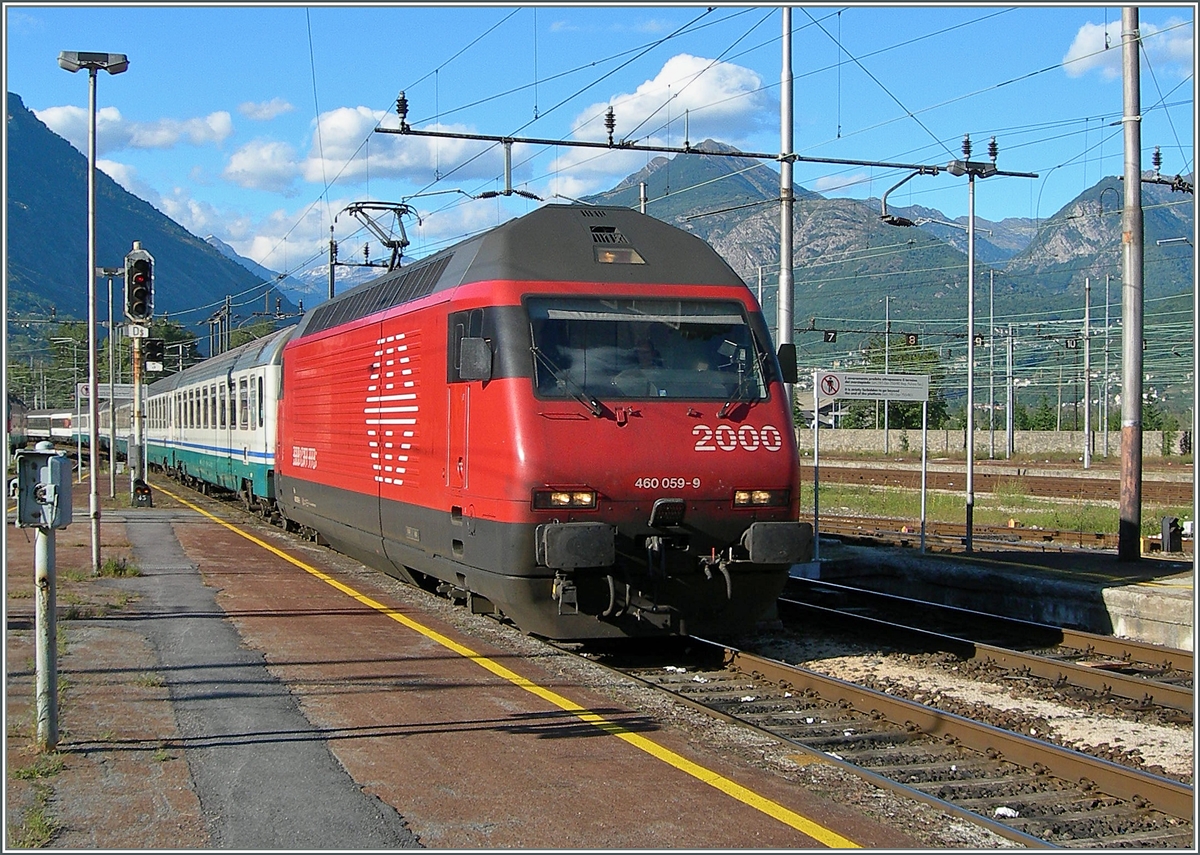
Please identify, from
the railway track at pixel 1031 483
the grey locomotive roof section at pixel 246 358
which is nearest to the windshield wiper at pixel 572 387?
the grey locomotive roof section at pixel 246 358

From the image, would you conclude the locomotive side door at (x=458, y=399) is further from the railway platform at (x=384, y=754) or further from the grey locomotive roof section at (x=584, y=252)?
the railway platform at (x=384, y=754)

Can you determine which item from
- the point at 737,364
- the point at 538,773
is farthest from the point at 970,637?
the point at 538,773

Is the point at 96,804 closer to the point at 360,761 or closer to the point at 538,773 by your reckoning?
the point at 360,761

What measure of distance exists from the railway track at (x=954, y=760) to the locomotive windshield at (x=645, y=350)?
2.34 meters

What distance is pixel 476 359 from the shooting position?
1017 centimetres

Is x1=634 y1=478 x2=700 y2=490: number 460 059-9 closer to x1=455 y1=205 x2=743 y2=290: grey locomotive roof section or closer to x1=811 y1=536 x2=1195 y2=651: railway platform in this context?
x1=455 y1=205 x2=743 y2=290: grey locomotive roof section

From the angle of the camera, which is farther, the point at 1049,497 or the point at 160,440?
the point at 160,440

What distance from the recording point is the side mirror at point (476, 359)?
10129 mm

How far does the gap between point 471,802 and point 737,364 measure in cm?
510

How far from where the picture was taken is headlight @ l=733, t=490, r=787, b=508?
10211mm

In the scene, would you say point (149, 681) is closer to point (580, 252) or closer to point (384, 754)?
point (384, 754)

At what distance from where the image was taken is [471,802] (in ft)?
21.6

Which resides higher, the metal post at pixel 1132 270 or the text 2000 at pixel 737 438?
the metal post at pixel 1132 270

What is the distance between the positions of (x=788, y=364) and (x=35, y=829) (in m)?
7.25
